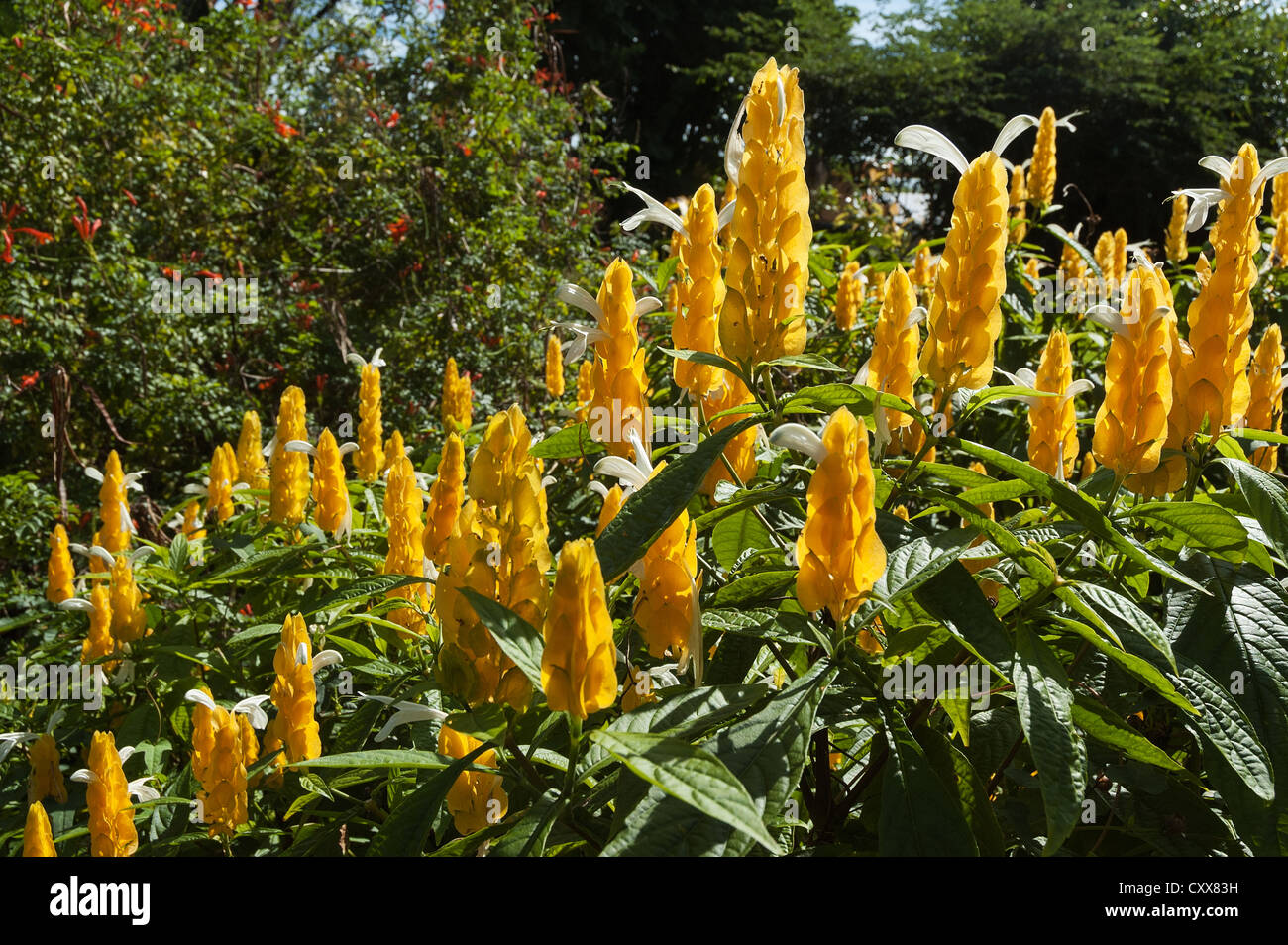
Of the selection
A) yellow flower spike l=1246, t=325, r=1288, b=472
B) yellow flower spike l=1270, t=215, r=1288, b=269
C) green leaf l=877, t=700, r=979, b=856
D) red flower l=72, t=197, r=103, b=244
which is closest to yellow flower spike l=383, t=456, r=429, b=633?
green leaf l=877, t=700, r=979, b=856

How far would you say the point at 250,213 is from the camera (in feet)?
25.8

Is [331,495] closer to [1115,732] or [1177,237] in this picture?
[1115,732]

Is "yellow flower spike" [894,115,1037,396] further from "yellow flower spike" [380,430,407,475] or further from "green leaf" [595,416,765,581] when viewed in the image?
"yellow flower spike" [380,430,407,475]

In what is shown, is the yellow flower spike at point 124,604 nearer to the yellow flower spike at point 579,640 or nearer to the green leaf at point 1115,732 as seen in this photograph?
the yellow flower spike at point 579,640

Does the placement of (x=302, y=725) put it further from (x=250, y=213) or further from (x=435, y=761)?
(x=250, y=213)

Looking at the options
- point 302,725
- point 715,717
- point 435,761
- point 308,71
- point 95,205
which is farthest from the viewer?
point 308,71

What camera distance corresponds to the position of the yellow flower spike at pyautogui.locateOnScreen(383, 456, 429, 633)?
1944 mm

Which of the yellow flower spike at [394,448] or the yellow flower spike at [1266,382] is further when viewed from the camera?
the yellow flower spike at [394,448]

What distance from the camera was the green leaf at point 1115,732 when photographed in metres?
1.10

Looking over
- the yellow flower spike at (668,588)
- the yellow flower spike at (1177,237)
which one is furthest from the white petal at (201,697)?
the yellow flower spike at (1177,237)

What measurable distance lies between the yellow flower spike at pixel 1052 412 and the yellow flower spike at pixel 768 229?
0.54 m

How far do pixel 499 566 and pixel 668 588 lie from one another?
21 centimetres
